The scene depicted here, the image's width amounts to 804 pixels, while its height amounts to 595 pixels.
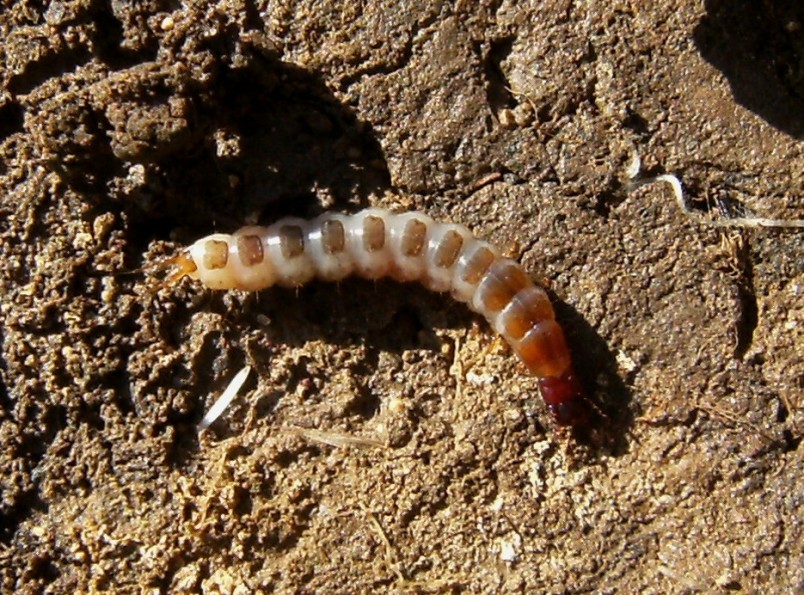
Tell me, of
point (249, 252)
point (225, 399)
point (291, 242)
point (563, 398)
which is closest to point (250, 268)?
point (249, 252)

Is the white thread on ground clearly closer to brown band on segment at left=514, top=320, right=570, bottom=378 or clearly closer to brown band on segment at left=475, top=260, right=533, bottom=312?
brown band on segment at left=475, top=260, right=533, bottom=312

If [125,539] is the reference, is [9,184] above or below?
above

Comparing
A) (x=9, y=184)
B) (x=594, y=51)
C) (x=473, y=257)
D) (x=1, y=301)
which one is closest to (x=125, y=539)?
(x=1, y=301)

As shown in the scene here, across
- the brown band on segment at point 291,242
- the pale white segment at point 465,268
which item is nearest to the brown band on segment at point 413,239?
the pale white segment at point 465,268

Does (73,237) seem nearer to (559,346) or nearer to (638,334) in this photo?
(559,346)

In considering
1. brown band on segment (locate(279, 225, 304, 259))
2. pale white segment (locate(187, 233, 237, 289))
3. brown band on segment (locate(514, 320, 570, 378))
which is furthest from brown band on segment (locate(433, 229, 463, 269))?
pale white segment (locate(187, 233, 237, 289))

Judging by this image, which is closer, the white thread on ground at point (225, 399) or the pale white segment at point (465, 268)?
the pale white segment at point (465, 268)

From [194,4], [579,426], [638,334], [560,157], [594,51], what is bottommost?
[579,426]

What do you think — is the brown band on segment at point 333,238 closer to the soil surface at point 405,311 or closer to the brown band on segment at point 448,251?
the soil surface at point 405,311

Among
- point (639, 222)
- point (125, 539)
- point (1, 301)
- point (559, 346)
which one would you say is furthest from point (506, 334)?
point (1, 301)
